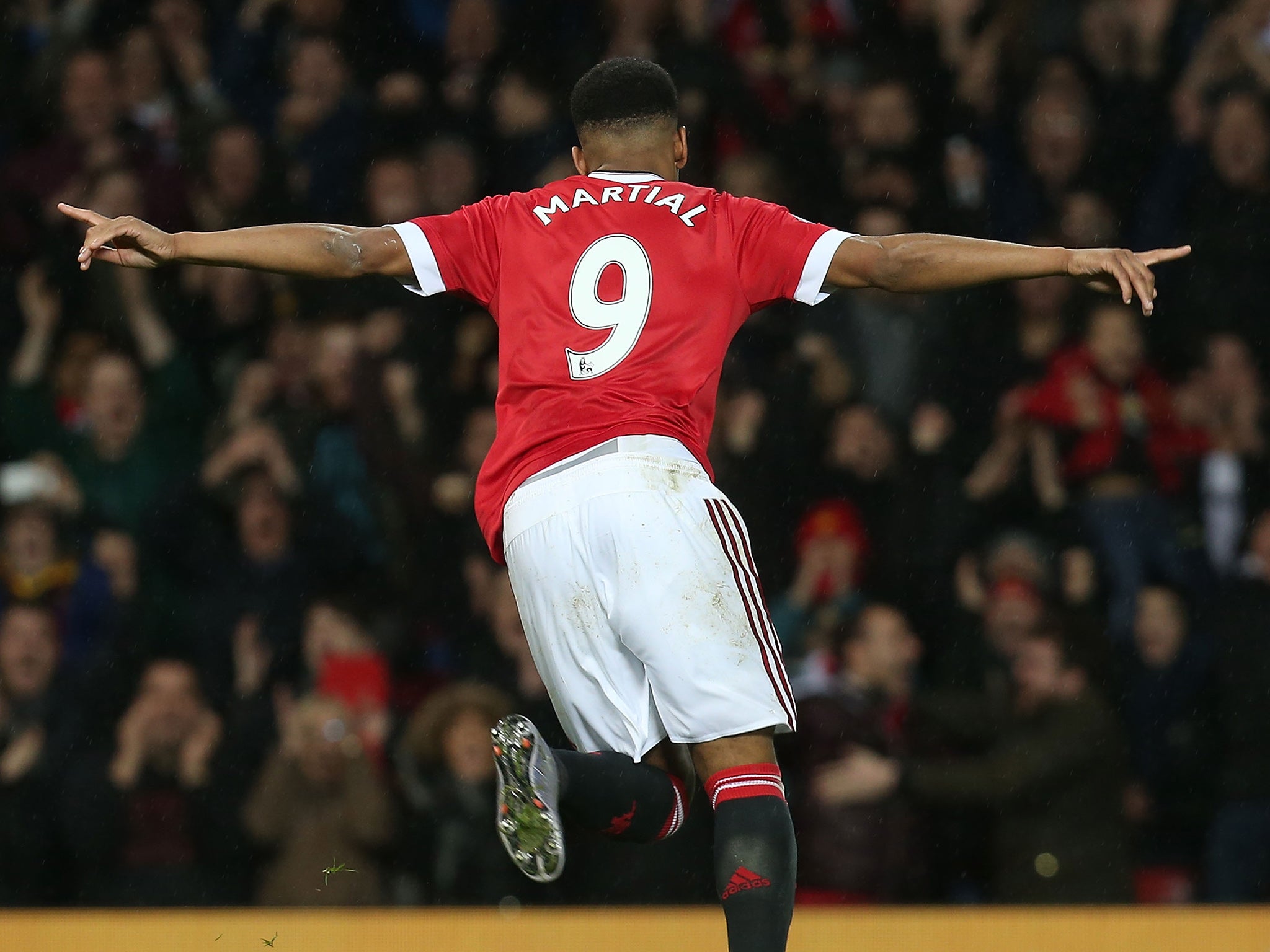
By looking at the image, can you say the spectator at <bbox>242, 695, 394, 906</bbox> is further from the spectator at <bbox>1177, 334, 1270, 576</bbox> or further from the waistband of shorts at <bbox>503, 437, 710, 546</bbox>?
the spectator at <bbox>1177, 334, 1270, 576</bbox>

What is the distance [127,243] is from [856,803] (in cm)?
373

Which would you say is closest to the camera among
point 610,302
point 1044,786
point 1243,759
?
point 610,302

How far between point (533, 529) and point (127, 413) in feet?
15.3

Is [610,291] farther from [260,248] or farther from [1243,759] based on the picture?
[1243,759]

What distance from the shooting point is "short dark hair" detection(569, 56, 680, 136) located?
12.7 feet

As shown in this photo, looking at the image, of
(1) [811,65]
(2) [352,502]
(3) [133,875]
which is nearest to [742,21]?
(1) [811,65]

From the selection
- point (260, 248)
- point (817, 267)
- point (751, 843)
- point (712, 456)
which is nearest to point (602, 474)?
point (817, 267)

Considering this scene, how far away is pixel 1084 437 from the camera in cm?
730

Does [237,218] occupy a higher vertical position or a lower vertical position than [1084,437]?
higher

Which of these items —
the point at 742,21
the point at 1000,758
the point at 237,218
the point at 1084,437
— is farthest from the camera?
the point at 742,21

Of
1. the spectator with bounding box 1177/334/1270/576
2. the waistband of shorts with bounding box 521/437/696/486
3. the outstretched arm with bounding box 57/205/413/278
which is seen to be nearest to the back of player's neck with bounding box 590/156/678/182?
the outstretched arm with bounding box 57/205/413/278

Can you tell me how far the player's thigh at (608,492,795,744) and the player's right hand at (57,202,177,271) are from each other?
1.13 m

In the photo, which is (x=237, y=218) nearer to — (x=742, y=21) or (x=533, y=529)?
(x=742, y=21)

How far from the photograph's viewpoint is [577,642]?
11.8ft
